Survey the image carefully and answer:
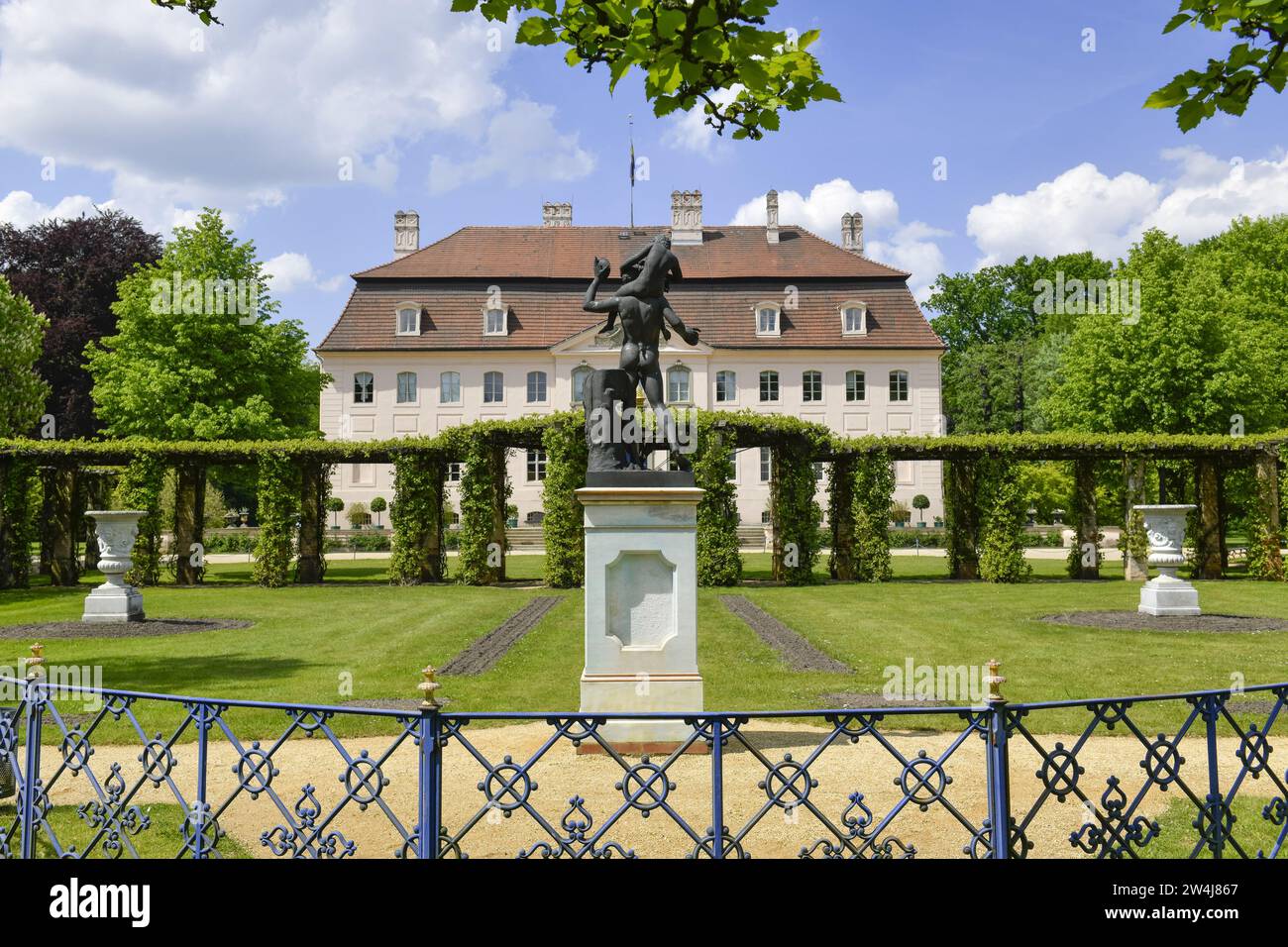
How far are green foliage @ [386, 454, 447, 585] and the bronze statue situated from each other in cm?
1455

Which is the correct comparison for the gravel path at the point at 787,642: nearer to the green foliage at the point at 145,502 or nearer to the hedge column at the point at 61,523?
the green foliage at the point at 145,502

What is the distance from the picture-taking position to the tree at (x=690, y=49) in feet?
13.7

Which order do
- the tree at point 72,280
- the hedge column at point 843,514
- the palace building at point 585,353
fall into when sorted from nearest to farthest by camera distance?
the hedge column at point 843,514, the tree at point 72,280, the palace building at point 585,353

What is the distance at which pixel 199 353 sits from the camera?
97.2ft

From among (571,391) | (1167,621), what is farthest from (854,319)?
(1167,621)

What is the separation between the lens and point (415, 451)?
22391 mm

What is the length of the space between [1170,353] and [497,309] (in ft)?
95.1

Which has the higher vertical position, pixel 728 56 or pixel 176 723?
pixel 728 56

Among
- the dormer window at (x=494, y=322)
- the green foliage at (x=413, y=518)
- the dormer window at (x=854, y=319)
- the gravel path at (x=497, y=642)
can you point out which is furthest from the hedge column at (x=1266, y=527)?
the dormer window at (x=494, y=322)

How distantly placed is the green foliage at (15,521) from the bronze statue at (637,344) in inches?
791

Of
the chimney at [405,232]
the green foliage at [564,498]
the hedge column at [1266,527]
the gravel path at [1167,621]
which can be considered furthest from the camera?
the chimney at [405,232]

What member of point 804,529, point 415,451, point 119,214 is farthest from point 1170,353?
point 119,214

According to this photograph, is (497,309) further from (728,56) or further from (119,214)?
(728,56)

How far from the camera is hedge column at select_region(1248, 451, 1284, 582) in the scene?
21562 mm
